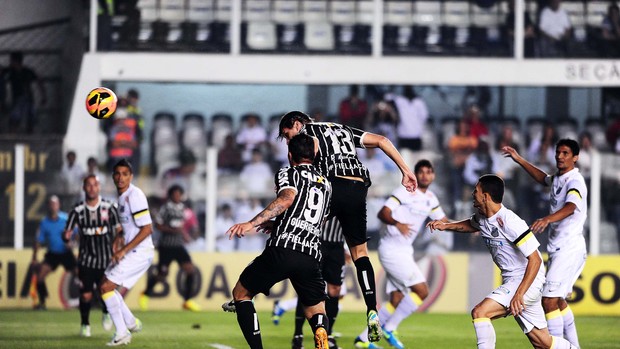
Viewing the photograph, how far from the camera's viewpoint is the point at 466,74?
24.7 m

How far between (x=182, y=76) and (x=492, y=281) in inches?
304

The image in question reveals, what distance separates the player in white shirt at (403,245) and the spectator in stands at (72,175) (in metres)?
6.70

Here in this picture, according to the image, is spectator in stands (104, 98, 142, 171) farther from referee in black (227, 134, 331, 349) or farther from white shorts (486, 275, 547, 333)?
white shorts (486, 275, 547, 333)

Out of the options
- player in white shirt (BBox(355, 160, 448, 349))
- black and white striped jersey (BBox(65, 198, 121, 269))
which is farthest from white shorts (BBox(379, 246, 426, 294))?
black and white striped jersey (BBox(65, 198, 121, 269))

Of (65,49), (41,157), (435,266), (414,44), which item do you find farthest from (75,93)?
(435,266)

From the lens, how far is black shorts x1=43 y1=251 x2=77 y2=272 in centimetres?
1945

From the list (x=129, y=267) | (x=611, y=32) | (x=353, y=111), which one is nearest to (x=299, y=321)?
(x=129, y=267)

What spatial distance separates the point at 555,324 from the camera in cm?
1184

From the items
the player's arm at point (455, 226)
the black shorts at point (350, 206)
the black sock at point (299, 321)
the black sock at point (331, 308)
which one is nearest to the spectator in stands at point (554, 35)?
the black sock at point (331, 308)

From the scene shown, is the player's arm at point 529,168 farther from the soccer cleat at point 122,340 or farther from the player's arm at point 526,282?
the soccer cleat at point 122,340

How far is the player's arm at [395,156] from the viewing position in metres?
10.6

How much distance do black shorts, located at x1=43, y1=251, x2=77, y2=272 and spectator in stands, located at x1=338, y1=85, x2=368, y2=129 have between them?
6.19 meters

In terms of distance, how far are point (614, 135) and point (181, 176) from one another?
897cm

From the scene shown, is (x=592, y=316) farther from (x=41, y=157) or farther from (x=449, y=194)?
(x=41, y=157)
